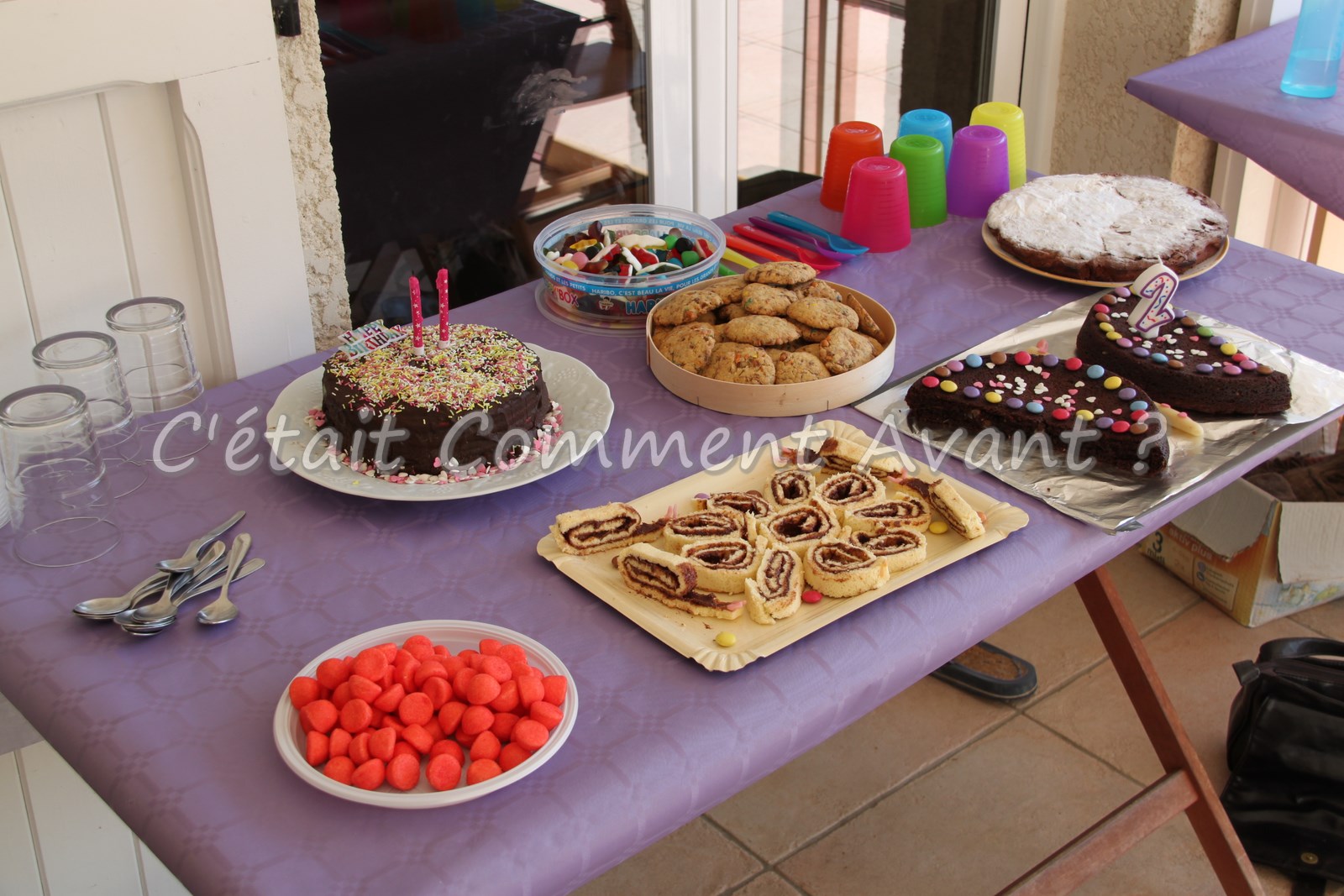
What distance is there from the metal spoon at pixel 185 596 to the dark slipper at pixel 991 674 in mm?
1652

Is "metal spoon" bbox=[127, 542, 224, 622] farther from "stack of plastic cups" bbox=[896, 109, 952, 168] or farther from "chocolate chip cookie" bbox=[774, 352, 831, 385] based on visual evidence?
"stack of plastic cups" bbox=[896, 109, 952, 168]

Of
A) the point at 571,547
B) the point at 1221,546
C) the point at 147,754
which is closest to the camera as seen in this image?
the point at 147,754

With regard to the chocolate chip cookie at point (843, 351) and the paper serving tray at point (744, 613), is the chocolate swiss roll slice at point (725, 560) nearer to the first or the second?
the paper serving tray at point (744, 613)

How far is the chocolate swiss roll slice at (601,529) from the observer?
1.51 metres

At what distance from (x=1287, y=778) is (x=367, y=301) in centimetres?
188

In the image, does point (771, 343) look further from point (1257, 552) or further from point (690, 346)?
point (1257, 552)

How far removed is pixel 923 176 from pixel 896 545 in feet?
3.31

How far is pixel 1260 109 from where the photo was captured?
252 centimetres

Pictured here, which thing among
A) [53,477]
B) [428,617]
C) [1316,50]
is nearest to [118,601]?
[53,477]

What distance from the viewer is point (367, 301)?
7.46ft

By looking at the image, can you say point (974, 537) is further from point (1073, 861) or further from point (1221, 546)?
point (1221, 546)

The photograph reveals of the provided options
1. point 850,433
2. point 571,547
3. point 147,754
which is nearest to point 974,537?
point 850,433

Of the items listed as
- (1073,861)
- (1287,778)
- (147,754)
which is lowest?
(1287,778)

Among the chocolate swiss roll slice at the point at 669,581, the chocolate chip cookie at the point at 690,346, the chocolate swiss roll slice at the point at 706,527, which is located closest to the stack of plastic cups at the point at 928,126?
the chocolate chip cookie at the point at 690,346
